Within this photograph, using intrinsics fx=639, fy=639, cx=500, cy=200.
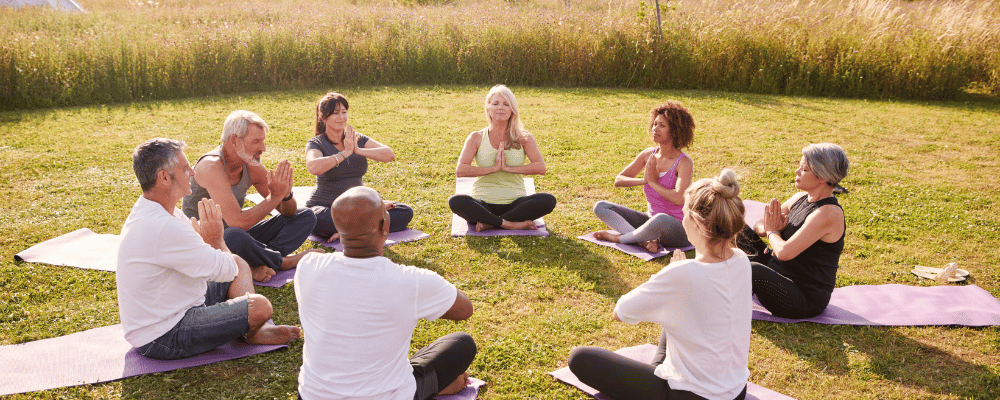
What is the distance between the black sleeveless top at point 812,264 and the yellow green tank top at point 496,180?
95.1 inches

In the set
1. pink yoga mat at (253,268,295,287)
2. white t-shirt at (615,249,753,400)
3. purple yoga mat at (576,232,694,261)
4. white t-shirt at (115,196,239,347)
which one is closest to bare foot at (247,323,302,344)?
white t-shirt at (115,196,239,347)

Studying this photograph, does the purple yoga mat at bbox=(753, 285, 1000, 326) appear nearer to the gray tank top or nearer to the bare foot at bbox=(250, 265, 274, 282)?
the bare foot at bbox=(250, 265, 274, 282)

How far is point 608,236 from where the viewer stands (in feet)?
18.5

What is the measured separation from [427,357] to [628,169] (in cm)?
331

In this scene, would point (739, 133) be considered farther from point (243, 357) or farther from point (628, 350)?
point (243, 357)

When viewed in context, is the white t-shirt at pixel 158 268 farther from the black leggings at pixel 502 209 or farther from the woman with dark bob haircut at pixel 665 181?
the woman with dark bob haircut at pixel 665 181

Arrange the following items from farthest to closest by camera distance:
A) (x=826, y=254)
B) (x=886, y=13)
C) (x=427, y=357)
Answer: (x=886, y=13), (x=826, y=254), (x=427, y=357)

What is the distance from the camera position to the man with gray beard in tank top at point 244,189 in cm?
446

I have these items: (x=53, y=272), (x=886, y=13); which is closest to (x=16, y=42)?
(x=53, y=272)

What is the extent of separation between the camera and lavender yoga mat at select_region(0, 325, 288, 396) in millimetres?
3410

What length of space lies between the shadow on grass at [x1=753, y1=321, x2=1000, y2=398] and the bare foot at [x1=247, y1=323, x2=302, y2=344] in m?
2.93

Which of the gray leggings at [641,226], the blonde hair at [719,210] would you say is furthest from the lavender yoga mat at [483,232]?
the blonde hair at [719,210]

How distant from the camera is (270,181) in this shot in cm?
459

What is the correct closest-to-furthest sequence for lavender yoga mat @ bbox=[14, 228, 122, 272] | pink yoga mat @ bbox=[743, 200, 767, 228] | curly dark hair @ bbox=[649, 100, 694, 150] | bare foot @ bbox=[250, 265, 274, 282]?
bare foot @ bbox=[250, 265, 274, 282], lavender yoga mat @ bbox=[14, 228, 122, 272], curly dark hair @ bbox=[649, 100, 694, 150], pink yoga mat @ bbox=[743, 200, 767, 228]
